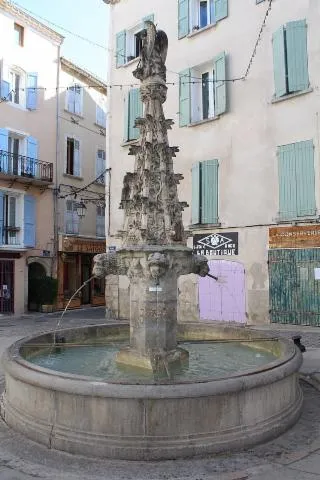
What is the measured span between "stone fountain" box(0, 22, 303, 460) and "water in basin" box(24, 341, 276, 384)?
31mm

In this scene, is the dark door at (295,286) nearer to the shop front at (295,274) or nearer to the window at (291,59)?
the shop front at (295,274)

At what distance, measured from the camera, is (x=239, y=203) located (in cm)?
1575

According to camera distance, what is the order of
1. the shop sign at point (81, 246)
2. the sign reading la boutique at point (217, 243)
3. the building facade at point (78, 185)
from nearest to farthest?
the sign reading la boutique at point (217, 243) → the shop sign at point (81, 246) → the building facade at point (78, 185)

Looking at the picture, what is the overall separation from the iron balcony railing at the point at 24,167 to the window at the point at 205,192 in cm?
881

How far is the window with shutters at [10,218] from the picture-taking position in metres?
21.0

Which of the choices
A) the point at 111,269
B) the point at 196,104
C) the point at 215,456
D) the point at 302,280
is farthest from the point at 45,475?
Result: the point at 196,104

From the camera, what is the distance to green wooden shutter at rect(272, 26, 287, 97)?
48.2 feet

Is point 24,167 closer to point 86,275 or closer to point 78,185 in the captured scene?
point 78,185

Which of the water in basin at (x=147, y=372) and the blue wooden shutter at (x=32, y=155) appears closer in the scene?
the water in basin at (x=147, y=372)

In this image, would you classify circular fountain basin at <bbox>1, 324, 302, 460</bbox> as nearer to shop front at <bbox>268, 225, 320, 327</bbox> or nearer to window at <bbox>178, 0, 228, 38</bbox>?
shop front at <bbox>268, 225, 320, 327</bbox>

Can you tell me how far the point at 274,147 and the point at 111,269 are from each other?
9.92m

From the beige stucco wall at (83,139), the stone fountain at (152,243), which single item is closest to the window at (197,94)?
the beige stucco wall at (83,139)

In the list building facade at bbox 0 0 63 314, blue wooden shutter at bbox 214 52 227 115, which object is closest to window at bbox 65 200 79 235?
building facade at bbox 0 0 63 314

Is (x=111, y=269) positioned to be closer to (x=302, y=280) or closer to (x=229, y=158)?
(x=302, y=280)
